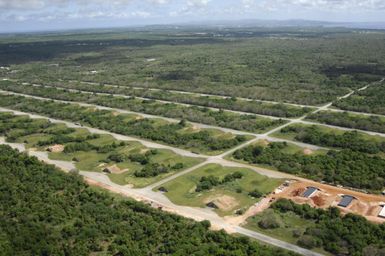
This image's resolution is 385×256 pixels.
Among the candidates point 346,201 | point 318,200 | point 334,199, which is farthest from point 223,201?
point 346,201

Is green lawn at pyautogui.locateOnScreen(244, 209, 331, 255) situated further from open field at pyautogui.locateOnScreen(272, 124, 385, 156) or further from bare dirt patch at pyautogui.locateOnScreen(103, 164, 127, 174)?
open field at pyautogui.locateOnScreen(272, 124, 385, 156)

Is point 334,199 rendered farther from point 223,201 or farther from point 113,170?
point 113,170

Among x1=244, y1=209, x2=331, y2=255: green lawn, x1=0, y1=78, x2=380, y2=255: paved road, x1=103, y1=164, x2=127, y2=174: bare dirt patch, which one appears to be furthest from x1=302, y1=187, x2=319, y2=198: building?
x1=103, y1=164, x2=127, y2=174: bare dirt patch

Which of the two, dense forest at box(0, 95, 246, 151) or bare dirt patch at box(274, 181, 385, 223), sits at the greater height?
dense forest at box(0, 95, 246, 151)

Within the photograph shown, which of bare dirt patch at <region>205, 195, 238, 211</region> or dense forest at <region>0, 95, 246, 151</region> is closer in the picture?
bare dirt patch at <region>205, 195, 238, 211</region>

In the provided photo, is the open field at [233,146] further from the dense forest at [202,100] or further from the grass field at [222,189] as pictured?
the dense forest at [202,100]

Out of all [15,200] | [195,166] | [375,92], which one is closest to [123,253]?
[15,200]

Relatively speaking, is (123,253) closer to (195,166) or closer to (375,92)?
(195,166)
